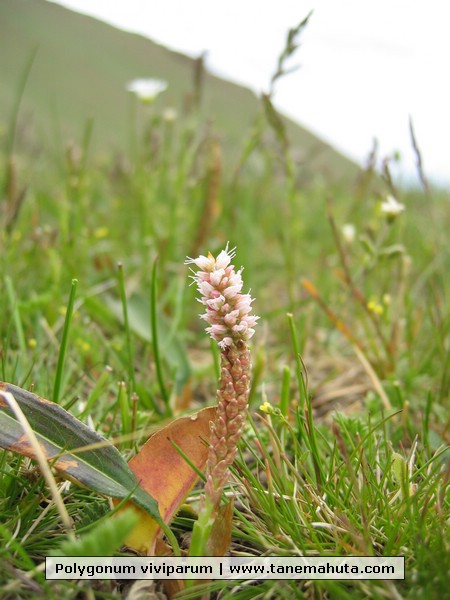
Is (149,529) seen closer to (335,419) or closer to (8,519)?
(8,519)

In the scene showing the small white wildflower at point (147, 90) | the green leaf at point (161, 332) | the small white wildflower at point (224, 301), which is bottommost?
the small white wildflower at point (224, 301)

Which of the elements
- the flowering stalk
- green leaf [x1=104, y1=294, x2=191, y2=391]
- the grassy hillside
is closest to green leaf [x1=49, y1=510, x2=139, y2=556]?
the flowering stalk

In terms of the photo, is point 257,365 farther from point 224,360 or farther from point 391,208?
point 224,360

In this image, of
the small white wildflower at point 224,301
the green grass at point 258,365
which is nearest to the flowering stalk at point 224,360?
the small white wildflower at point 224,301

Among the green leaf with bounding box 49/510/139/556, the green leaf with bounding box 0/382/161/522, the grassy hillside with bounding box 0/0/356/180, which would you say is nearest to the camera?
the green leaf with bounding box 49/510/139/556

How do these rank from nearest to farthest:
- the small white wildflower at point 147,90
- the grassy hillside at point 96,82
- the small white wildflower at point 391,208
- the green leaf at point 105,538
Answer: the green leaf at point 105,538
the small white wildflower at point 391,208
the small white wildflower at point 147,90
the grassy hillside at point 96,82

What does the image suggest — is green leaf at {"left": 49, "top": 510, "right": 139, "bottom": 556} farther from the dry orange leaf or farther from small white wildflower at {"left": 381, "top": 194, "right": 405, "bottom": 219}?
small white wildflower at {"left": 381, "top": 194, "right": 405, "bottom": 219}

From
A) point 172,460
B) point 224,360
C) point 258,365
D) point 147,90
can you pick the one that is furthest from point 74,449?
point 147,90

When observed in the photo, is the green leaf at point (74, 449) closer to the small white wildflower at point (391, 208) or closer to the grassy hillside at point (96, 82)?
the small white wildflower at point (391, 208)
